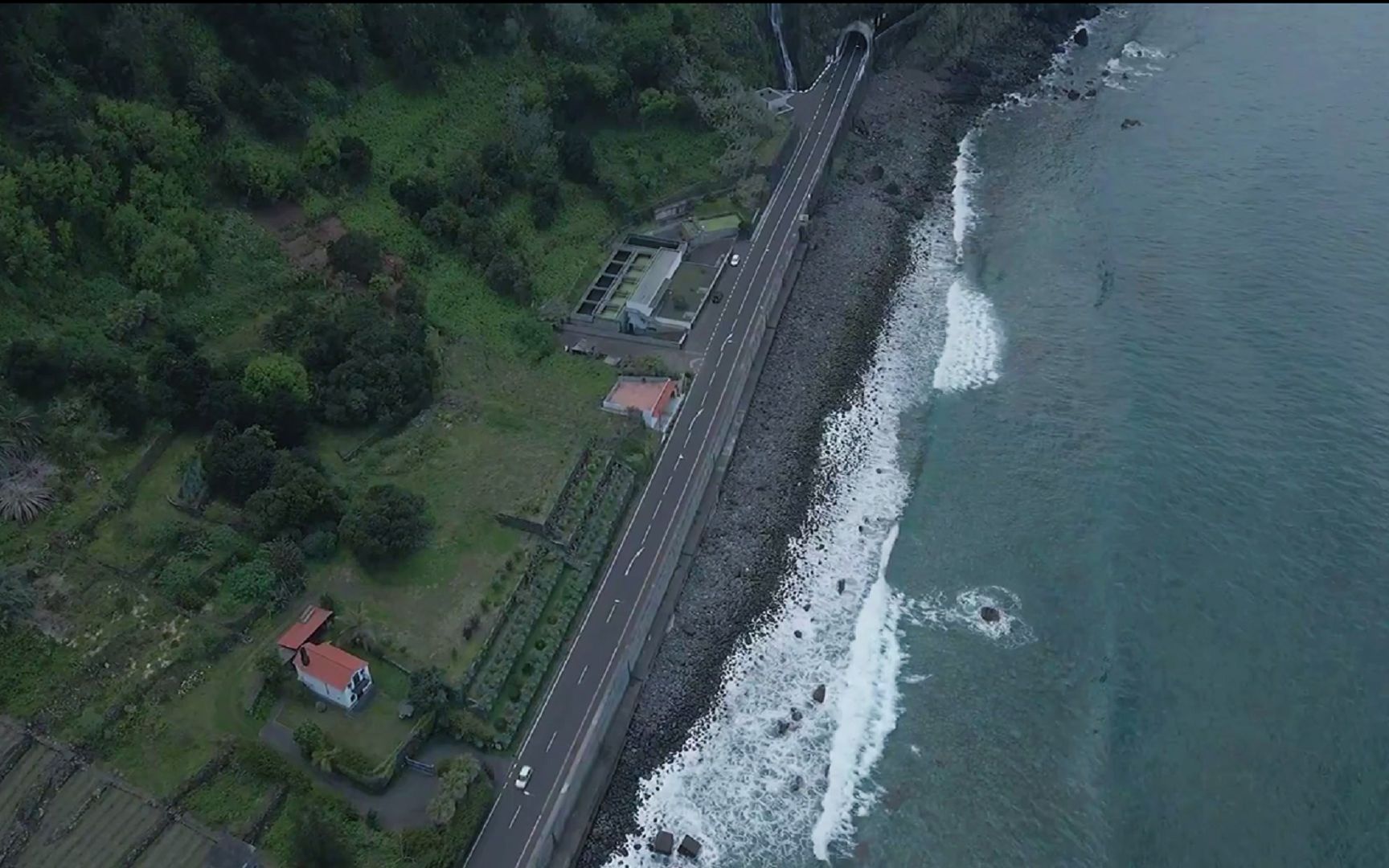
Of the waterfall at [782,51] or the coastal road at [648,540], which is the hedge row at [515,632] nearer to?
the coastal road at [648,540]

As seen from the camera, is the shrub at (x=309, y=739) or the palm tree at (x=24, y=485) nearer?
the shrub at (x=309, y=739)

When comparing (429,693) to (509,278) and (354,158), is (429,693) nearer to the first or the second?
(509,278)

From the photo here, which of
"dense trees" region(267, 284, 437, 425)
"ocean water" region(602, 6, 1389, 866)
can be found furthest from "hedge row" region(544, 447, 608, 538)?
"ocean water" region(602, 6, 1389, 866)

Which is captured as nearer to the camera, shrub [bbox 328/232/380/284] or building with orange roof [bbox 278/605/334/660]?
building with orange roof [bbox 278/605/334/660]

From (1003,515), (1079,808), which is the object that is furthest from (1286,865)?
(1003,515)

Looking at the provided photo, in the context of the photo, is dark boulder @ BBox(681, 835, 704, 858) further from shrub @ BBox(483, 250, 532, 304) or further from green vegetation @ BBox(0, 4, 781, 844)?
shrub @ BBox(483, 250, 532, 304)

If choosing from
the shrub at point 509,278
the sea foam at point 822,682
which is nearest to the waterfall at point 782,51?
the sea foam at point 822,682

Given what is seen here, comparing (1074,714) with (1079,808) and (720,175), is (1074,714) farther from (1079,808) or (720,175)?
(720,175)
